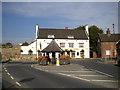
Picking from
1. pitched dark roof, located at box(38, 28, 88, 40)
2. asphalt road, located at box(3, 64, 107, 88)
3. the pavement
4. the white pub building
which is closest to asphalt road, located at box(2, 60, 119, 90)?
asphalt road, located at box(3, 64, 107, 88)

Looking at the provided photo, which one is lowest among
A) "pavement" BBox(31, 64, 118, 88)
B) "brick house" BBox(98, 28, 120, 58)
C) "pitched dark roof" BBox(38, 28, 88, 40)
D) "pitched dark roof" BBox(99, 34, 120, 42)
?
"pavement" BBox(31, 64, 118, 88)

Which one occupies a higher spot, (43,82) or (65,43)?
(65,43)

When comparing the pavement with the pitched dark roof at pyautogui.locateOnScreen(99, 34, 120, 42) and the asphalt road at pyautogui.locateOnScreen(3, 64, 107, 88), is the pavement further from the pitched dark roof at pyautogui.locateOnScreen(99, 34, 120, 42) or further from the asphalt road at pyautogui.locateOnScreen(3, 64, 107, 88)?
the pitched dark roof at pyautogui.locateOnScreen(99, 34, 120, 42)

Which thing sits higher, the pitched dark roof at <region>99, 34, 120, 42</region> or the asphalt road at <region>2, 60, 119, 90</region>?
the pitched dark roof at <region>99, 34, 120, 42</region>

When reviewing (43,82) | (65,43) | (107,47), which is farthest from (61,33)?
(43,82)

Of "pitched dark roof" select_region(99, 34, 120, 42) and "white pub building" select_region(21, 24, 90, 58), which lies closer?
"white pub building" select_region(21, 24, 90, 58)

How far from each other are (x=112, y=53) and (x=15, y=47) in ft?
96.9

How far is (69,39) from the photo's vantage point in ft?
203

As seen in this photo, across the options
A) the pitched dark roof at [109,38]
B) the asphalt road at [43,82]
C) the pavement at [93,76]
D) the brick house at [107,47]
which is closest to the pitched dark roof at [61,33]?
the pitched dark roof at [109,38]

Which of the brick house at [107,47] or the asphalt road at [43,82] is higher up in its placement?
the brick house at [107,47]

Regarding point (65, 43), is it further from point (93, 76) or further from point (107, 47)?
point (93, 76)

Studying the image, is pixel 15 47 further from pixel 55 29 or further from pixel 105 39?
pixel 105 39

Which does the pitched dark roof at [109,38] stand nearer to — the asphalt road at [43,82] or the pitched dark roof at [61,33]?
the pitched dark roof at [61,33]

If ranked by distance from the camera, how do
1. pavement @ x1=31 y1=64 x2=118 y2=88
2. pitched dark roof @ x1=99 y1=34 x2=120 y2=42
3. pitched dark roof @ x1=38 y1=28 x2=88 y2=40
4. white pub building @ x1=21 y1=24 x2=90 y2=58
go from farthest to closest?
pitched dark roof @ x1=99 y1=34 x2=120 y2=42 < pitched dark roof @ x1=38 y1=28 x2=88 y2=40 < white pub building @ x1=21 y1=24 x2=90 y2=58 < pavement @ x1=31 y1=64 x2=118 y2=88
